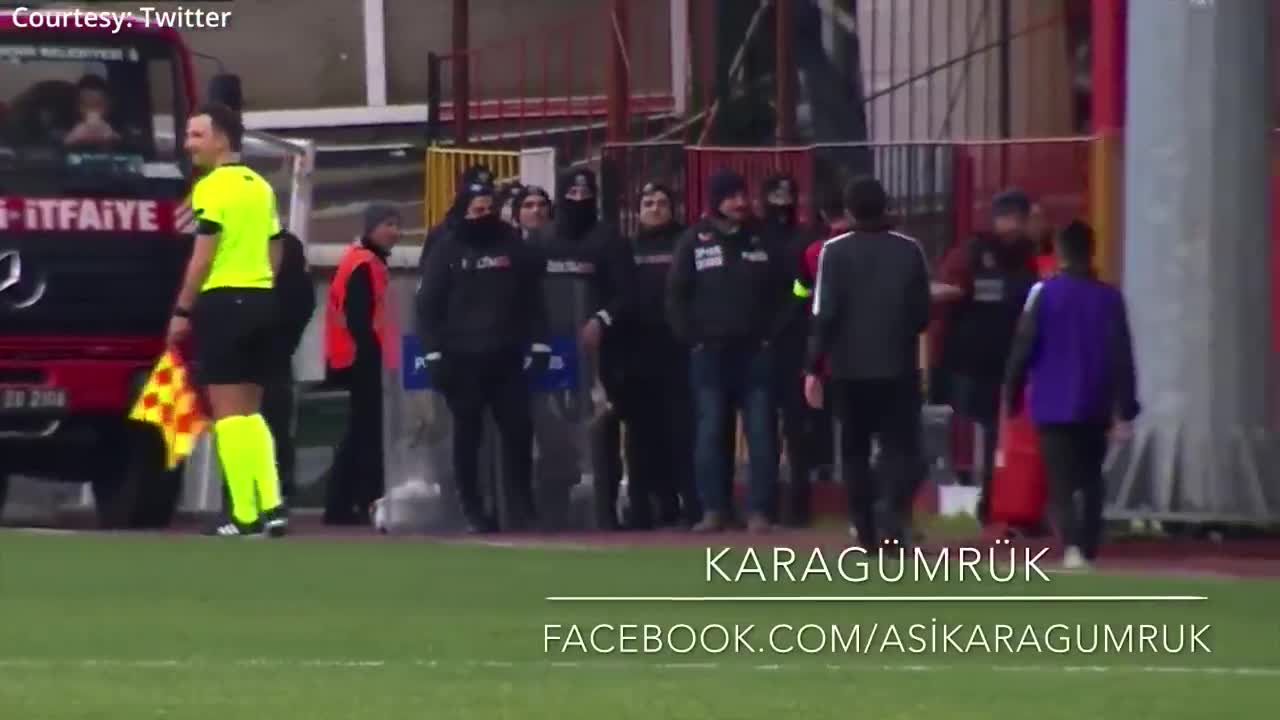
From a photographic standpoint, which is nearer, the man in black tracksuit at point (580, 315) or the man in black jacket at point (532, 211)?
the man in black tracksuit at point (580, 315)

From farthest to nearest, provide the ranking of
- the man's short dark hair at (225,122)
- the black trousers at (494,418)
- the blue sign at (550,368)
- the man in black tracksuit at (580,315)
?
the blue sign at (550,368) < the man in black tracksuit at (580,315) < the black trousers at (494,418) < the man's short dark hair at (225,122)

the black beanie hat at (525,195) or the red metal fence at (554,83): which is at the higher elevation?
the red metal fence at (554,83)

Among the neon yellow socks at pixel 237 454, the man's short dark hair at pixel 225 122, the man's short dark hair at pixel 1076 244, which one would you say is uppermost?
the man's short dark hair at pixel 225 122

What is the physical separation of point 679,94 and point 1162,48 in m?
11.1

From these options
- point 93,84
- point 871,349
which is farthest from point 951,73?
point 871,349

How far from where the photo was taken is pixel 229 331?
1496 cm

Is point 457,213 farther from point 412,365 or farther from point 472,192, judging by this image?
point 412,365

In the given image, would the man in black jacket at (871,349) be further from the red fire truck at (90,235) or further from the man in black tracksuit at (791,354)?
the red fire truck at (90,235)

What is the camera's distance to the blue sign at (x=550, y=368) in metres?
17.4

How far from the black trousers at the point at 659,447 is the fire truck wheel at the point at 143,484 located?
238cm

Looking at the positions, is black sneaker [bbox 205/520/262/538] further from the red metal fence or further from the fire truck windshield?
the red metal fence

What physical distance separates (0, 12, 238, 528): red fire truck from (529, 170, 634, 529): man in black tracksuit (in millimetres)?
1895

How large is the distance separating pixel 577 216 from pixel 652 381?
96 cm

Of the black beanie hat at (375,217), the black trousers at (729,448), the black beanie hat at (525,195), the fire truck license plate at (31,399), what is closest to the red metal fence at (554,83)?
the black beanie hat at (525,195)
